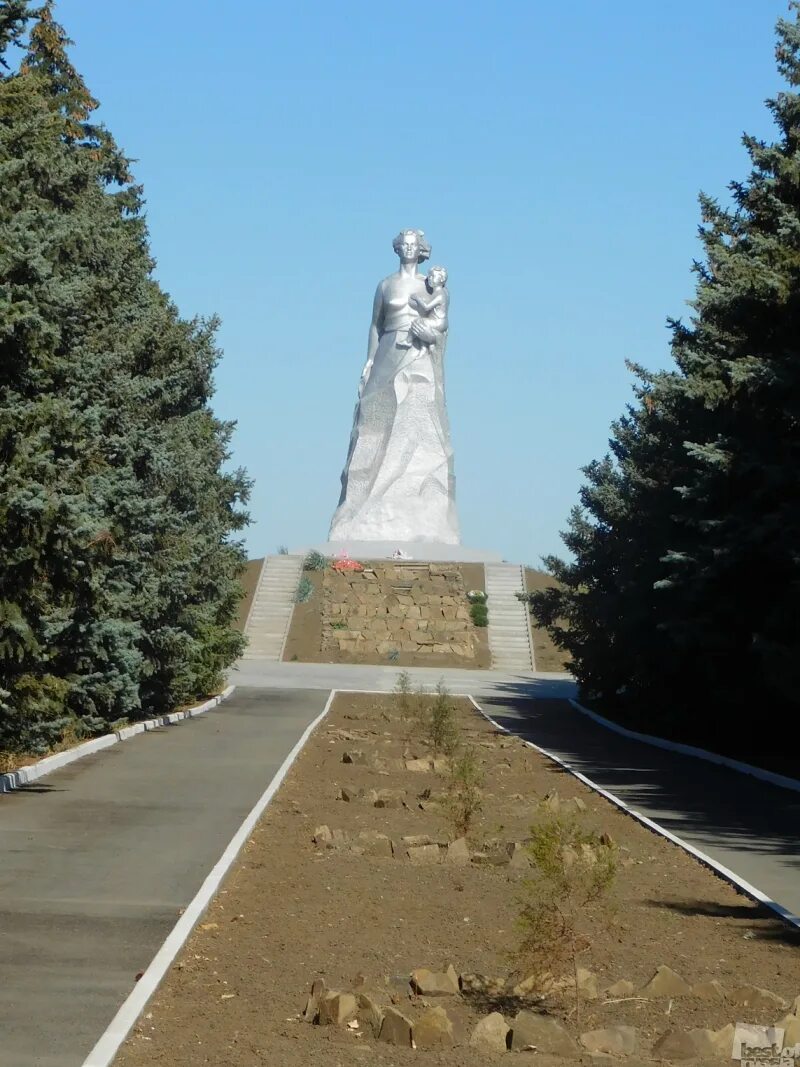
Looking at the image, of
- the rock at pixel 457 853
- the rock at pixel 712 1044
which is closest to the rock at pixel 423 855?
the rock at pixel 457 853

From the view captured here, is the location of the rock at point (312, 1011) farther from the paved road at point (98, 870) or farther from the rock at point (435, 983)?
the paved road at point (98, 870)

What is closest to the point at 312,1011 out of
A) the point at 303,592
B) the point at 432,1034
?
the point at 432,1034

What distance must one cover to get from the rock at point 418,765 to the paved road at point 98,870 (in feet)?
5.58

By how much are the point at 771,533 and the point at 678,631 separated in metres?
2.86

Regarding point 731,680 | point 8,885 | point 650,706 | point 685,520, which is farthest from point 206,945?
point 650,706

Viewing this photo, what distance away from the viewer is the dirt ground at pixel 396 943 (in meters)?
6.08

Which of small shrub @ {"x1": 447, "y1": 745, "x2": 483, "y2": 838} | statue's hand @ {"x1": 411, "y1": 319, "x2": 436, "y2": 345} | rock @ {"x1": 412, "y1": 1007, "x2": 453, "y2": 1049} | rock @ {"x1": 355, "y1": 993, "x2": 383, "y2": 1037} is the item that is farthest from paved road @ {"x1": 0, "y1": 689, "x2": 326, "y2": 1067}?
statue's hand @ {"x1": 411, "y1": 319, "x2": 436, "y2": 345}

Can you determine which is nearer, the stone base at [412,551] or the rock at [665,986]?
the rock at [665,986]

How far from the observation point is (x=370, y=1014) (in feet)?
20.5

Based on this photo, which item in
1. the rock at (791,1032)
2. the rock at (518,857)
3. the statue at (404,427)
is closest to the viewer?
the rock at (791,1032)

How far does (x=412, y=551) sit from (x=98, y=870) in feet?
156

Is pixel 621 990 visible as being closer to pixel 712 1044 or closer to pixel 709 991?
pixel 709 991

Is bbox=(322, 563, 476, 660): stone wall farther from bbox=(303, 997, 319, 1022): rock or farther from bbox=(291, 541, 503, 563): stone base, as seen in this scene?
bbox=(303, 997, 319, 1022): rock

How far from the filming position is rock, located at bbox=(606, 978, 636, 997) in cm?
688
